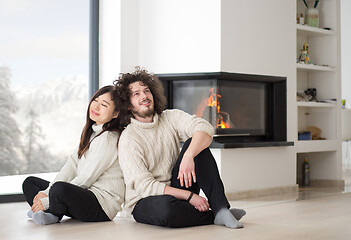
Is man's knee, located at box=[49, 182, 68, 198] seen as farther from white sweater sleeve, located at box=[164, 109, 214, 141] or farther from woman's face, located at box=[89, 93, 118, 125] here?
white sweater sleeve, located at box=[164, 109, 214, 141]

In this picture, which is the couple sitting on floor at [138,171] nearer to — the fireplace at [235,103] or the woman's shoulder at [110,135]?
the woman's shoulder at [110,135]

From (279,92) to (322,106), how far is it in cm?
78

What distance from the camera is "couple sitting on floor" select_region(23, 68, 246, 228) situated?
3.15 metres

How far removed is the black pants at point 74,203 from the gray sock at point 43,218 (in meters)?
0.03

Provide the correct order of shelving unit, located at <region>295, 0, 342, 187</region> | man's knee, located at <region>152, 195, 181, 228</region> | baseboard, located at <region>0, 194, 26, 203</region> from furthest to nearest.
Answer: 1. shelving unit, located at <region>295, 0, 342, 187</region>
2. baseboard, located at <region>0, 194, 26, 203</region>
3. man's knee, located at <region>152, 195, 181, 228</region>

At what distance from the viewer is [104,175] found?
3387mm

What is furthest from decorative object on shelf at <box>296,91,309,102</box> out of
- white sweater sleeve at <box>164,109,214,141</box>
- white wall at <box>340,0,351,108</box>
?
white wall at <box>340,0,351,108</box>

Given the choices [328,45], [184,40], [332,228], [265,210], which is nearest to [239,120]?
[184,40]

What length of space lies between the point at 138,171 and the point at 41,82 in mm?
2042

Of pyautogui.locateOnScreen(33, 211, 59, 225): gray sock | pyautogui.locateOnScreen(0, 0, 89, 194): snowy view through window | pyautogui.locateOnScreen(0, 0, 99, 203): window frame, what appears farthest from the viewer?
pyautogui.locateOnScreen(0, 0, 99, 203): window frame

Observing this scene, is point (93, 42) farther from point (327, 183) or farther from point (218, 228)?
point (327, 183)

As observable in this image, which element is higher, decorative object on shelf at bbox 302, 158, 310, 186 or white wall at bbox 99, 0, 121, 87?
white wall at bbox 99, 0, 121, 87

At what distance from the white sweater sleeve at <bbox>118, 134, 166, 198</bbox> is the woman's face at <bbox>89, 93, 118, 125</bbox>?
0.25 m

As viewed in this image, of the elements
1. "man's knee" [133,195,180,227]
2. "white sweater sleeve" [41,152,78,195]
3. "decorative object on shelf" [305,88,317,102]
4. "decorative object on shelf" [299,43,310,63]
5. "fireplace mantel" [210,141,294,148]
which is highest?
"decorative object on shelf" [299,43,310,63]
